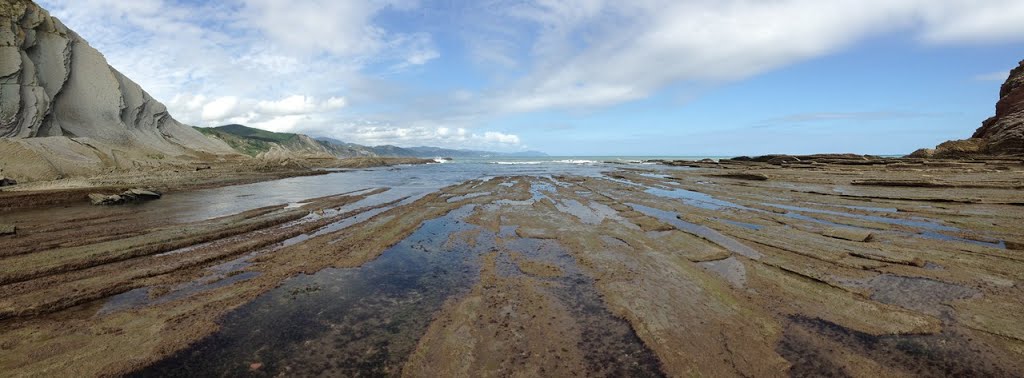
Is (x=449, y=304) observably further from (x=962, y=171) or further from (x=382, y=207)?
(x=962, y=171)

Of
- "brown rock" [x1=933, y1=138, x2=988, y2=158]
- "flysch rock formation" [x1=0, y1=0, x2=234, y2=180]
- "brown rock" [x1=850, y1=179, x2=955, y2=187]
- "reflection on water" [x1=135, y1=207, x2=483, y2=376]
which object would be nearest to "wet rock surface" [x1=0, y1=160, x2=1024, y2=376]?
"reflection on water" [x1=135, y1=207, x2=483, y2=376]

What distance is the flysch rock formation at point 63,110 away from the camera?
25791mm

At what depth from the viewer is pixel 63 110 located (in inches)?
1511

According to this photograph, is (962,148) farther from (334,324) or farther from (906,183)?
(334,324)

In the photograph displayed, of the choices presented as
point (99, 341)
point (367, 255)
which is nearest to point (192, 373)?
point (99, 341)

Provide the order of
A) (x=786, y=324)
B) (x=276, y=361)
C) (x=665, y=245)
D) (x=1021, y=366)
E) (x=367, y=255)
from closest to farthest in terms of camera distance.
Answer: (x=1021, y=366) → (x=276, y=361) → (x=786, y=324) → (x=367, y=255) → (x=665, y=245)

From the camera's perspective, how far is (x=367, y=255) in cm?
924

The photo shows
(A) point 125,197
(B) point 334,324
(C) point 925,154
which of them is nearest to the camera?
(B) point 334,324

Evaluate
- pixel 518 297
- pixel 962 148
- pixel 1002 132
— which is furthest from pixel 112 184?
pixel 1002 132

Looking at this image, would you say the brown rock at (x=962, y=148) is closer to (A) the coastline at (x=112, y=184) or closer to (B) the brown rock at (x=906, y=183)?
(B) the brown rock at (x=906, y=183)

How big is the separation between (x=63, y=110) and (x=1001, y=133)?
311ft

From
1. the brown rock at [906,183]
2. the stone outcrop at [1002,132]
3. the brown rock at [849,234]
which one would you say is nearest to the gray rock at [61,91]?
the brown rock at [849,234]

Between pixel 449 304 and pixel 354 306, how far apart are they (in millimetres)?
1540

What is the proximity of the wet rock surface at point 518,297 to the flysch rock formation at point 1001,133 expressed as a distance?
3898 centimetres
